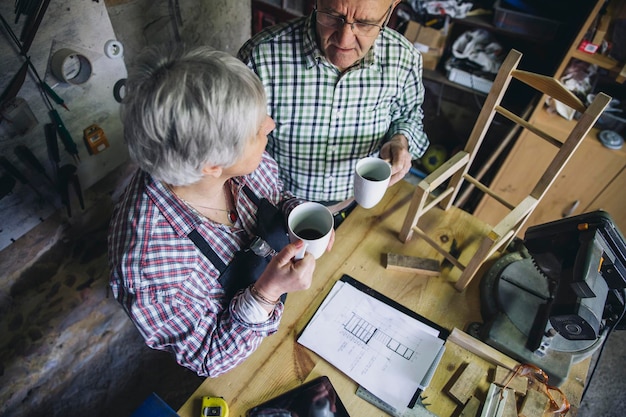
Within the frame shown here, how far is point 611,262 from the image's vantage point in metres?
1.07

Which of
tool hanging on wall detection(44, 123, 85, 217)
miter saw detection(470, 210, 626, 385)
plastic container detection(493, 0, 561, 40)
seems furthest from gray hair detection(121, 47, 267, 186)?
plastic container detection(493, 0, 561, 40)

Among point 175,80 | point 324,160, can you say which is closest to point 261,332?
point 175,80

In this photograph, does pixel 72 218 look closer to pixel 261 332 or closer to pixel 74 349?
pixel 74 349

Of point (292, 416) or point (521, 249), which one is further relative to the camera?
point (521, 249)

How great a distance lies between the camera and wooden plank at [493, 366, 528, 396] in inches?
44.7

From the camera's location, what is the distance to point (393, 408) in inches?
43.1

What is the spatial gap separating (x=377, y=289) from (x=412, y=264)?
0.17 metres

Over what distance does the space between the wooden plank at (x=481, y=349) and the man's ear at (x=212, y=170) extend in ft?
2.95

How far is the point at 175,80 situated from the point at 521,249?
1.38 meters

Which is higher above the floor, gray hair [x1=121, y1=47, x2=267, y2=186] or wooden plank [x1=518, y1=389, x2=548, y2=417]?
gray hair [x1=121, y1=47, x2=267, y2=186]

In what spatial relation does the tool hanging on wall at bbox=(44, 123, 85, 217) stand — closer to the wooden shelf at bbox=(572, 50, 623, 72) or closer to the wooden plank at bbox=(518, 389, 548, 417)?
the wooden plank at bbox=(518, 389, 548, 417)

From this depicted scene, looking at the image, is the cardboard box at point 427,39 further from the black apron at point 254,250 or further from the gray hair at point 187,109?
the gray hair at point 187,109

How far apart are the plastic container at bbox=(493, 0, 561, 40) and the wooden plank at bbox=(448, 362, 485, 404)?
7.56 feet

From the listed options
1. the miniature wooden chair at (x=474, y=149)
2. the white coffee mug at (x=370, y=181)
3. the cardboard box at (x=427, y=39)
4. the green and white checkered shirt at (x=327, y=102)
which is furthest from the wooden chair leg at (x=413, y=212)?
the cardboard box at (x=427, y=39)
